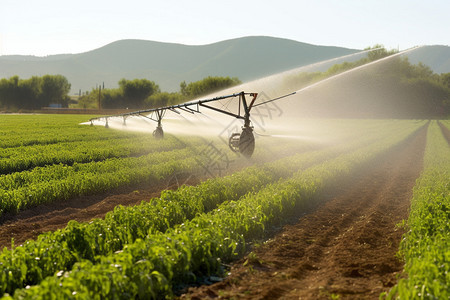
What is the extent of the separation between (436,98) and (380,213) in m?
87.9

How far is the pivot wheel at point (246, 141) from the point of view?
17422mm

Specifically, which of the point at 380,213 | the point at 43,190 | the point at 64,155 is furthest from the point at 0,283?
the point at 64,155

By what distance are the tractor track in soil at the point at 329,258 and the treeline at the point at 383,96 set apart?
42.4 m

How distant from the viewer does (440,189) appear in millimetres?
11070

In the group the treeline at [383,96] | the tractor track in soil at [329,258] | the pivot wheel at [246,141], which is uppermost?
the treeline at [383,96]

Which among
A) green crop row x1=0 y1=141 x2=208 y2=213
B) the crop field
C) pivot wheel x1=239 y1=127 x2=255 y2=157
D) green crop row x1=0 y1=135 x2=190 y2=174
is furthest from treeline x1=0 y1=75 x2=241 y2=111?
the crop field

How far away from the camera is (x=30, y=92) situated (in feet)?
386

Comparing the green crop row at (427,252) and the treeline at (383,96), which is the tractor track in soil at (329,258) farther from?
the treeline at (383,96)

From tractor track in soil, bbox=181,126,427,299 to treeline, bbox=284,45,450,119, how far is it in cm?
4236

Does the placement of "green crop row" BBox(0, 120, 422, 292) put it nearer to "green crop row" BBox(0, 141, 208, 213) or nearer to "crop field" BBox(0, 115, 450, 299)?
"crop field" BBox(0, 115, 450, 299)

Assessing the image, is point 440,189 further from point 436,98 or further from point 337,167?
point 436,98

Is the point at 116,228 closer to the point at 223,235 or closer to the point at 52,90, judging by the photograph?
the point at 223,235

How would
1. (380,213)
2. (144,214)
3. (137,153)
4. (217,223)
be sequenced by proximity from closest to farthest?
1. (217,223)
2. (144,214)
3. (380,213)
4. (137,153)

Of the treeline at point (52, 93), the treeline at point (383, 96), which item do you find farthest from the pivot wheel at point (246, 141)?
the treeline at point (52, 93)
